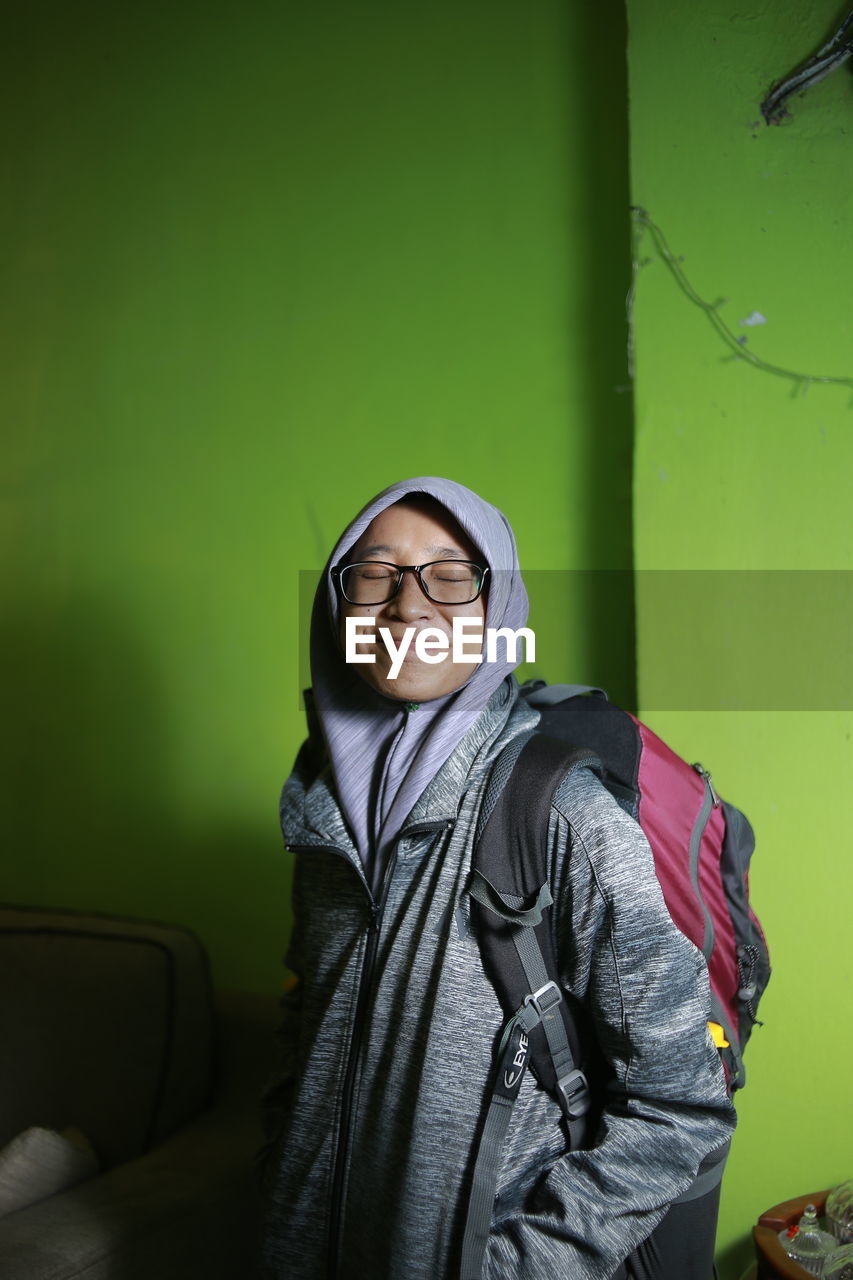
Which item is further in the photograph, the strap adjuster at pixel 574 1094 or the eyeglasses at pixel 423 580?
the eyeglasses at pixel 423 580

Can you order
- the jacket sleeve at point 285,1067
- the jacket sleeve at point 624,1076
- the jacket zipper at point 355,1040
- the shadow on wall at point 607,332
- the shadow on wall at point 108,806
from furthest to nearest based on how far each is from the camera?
1. the shadow on wall at point 108,806
2. the shadow on wall at point 607,332
3. the jacket sleeve at point 285,1067
4. the jacket zipper at point 355,1040
5. the jacket sleeve at point 624,1076

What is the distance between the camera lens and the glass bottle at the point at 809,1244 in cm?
118

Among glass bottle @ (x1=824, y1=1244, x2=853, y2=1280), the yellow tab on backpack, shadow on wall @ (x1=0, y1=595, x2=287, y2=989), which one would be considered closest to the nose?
the yellow tab on backpack

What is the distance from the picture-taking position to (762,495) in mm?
1412

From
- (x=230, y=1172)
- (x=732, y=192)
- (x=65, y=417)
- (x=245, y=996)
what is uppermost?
(x=732, y=192)

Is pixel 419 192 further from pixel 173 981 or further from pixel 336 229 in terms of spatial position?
pixel 173 981

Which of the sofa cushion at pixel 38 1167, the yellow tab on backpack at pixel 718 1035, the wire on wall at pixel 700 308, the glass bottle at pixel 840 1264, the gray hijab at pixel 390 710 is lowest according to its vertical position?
the glass bottle at pixel 840 1264

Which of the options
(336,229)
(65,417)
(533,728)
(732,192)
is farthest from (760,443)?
(65,417)

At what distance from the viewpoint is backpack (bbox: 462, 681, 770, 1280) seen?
2.62 ft

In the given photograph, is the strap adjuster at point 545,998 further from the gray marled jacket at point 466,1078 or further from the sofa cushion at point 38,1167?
the sofa cushion at point 38,1167

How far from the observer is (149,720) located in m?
2.03

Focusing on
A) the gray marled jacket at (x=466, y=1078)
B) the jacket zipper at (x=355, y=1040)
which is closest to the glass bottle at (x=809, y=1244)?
the gray marled jacket at (x=466, y=1078)

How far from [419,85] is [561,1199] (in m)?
1.89

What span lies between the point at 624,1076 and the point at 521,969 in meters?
0.12
